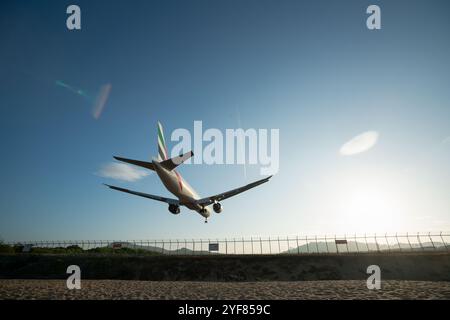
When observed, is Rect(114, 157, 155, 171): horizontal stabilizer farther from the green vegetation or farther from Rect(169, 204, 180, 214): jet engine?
the green vegetation

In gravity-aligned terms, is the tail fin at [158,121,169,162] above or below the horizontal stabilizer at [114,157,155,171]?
above

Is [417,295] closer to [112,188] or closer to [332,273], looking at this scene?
[332,273]

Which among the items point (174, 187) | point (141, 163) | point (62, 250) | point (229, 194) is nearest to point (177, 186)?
point (174, 187)

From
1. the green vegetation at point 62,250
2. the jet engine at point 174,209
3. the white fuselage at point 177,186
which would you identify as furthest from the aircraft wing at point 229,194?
the green vegetation at point 62,250

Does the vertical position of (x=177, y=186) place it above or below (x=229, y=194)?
above

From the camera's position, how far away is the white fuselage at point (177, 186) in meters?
29.4

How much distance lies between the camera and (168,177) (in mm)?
29969

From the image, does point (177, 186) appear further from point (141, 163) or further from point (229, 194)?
point (229, 194)

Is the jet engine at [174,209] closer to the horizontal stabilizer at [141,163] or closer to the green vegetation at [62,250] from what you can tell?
the horizontal stabilizer at [141,163]

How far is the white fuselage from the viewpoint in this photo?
96.3 ft

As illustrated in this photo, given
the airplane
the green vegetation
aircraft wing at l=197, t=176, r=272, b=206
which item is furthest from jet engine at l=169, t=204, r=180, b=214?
the green vegetation

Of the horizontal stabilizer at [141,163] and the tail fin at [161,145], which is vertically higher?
the tail fin at [161,145]

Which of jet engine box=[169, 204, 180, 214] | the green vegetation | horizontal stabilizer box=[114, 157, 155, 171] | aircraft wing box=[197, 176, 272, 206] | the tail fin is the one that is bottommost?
the green vegetation

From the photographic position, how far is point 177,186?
31.4 metres
